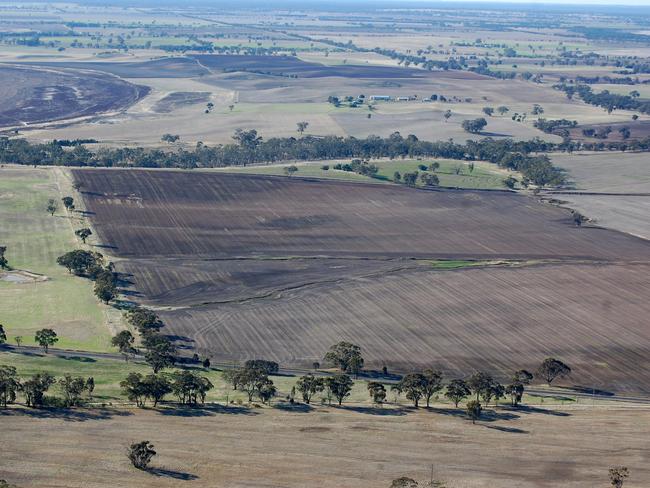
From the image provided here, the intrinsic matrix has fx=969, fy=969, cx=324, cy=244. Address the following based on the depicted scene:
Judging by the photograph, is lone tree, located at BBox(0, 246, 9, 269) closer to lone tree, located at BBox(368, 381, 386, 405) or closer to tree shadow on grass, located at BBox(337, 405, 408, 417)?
tree shadow on grass, located at BBox(337, 405, 408, 417)

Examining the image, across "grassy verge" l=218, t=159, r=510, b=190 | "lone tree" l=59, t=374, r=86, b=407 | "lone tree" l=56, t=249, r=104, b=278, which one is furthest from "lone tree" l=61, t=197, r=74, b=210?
"lone tree" l=59, t=374, r=86, b=407

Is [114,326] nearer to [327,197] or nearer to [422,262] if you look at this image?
[422,262]

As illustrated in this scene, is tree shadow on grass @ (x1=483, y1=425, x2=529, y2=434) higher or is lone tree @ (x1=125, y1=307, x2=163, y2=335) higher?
tree shadow on grass @ (x1=483, y1=425, x2=529, y2=434)

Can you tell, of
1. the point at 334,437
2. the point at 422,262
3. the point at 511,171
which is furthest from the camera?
the point at 511,171

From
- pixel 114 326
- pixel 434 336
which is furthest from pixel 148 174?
pixel 434 336

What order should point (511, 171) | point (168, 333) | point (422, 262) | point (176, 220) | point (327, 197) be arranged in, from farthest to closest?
1. point (511, 171)
2. point (327, 197)
3. point (176, 220)
4. point (422, 262)
5. point (168, 333)

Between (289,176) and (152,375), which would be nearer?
(152,375)
